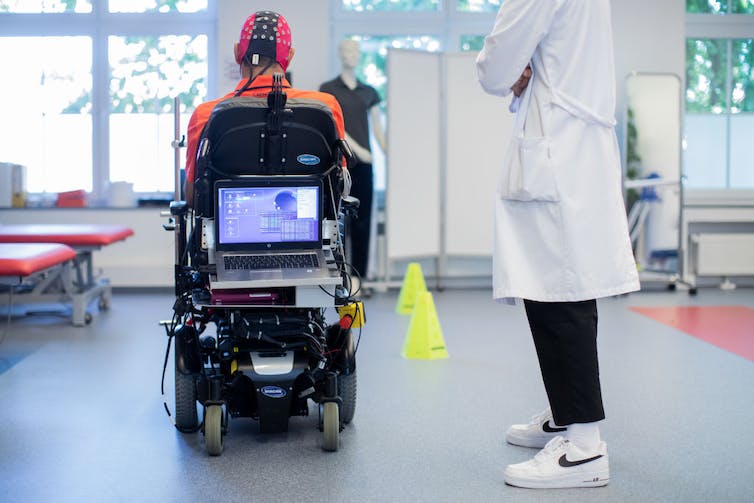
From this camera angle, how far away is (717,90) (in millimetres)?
7496

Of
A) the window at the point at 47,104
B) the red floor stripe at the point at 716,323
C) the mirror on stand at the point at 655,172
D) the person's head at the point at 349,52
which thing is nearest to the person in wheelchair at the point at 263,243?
the red floor stripe at the point at 716,323

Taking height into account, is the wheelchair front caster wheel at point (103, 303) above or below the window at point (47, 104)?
below

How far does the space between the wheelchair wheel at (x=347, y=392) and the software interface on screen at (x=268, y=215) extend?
0.45 metres

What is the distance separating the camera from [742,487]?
2314 mm

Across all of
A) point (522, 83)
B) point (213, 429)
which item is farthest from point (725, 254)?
point (213, 429)

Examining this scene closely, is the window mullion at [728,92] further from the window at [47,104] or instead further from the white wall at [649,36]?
the window at [47,104]

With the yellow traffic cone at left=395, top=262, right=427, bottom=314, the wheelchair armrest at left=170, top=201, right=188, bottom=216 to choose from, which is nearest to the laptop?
the wheelchair armrest at left=170, top=201, right=188, bottom=216

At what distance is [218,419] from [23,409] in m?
0.98

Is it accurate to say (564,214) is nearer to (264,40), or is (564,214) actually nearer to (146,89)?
(264,40)

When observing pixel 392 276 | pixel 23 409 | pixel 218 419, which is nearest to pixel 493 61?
pixel 218 419

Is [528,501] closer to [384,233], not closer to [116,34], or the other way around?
[384,233]

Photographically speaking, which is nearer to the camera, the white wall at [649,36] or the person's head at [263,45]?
the person's head at [263,45]

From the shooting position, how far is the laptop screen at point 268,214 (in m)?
2.61

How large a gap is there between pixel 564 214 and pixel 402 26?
5.19 metres
